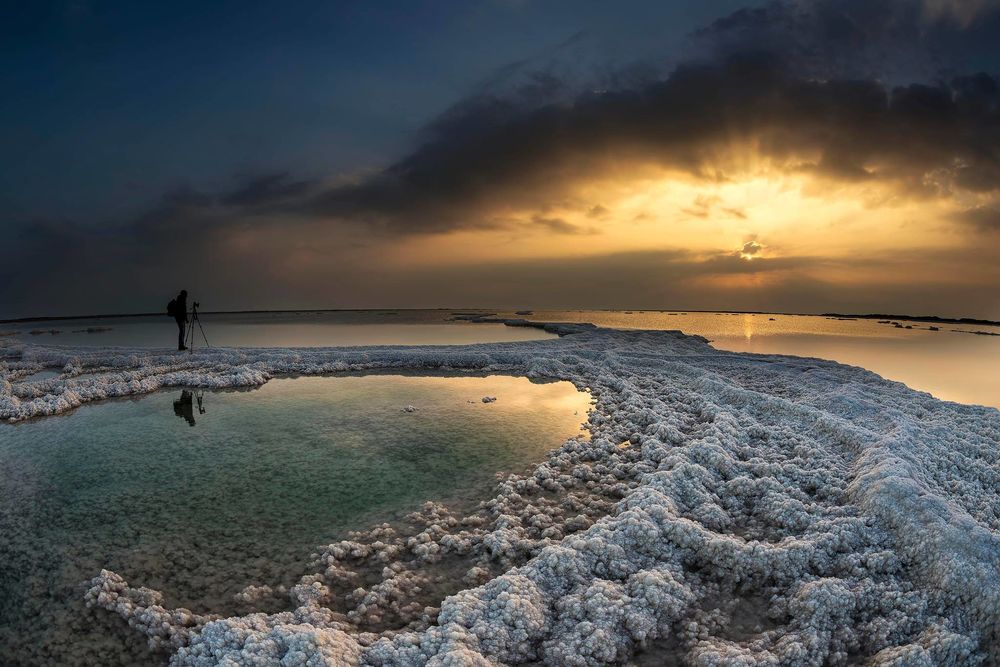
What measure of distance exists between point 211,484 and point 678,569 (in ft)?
28.5

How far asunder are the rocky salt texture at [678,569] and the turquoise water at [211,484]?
495 millimetres

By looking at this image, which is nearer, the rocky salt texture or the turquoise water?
the rocky salt texture

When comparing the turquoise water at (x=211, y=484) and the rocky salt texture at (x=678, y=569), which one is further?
the turquoise water at (x=211, y=484)

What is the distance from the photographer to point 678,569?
6.11 metres

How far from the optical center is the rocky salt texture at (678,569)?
4.79m

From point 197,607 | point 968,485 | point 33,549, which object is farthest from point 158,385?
point 968,485

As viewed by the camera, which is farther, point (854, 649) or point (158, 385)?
point (158, 385)

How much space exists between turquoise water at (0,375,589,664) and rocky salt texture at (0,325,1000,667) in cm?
49

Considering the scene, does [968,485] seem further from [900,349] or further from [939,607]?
[900,349]

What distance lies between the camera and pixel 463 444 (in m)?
12.0

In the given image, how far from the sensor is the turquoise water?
6145 millimetres

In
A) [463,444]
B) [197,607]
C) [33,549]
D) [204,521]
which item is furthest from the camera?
[463,444]

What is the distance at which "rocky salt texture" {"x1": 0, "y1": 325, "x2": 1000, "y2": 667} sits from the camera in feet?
15.7

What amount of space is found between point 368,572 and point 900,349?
4799 centimetres
